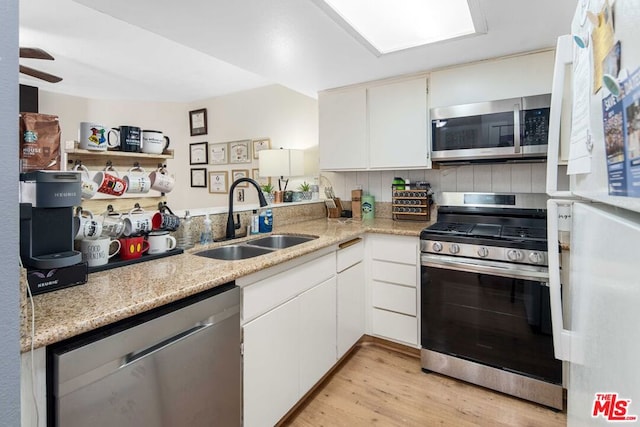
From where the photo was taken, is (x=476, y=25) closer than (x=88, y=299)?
No

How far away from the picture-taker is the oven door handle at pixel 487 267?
6.08ft

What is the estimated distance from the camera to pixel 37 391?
81 cm

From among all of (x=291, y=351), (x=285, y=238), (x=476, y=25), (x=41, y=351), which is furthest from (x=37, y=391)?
(x=476, y=25)

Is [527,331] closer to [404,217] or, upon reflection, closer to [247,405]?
[404,217]

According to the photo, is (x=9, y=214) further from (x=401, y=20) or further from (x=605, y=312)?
(x=401, y=20)

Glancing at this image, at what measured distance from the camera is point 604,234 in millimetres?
513

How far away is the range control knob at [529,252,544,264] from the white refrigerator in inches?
46.4

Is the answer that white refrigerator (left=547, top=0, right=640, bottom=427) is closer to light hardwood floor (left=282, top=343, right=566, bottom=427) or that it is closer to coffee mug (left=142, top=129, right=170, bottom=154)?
light hardwood floor (left=282, top=343, right=566, bottom=427)

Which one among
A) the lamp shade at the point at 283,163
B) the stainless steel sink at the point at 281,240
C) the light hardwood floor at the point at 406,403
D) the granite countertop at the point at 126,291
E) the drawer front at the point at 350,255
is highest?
the lamp shade at the point at 283,163

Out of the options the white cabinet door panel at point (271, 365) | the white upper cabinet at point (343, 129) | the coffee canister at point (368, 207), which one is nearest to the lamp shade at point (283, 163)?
the white upper cabinet at point (343, 129)

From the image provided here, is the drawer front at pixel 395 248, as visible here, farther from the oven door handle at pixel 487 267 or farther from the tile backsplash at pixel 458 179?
the tile backsplash at pixel 458 179

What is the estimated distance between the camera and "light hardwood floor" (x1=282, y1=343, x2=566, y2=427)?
177cm

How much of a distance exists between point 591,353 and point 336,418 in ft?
5.04

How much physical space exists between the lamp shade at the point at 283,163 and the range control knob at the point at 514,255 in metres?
2.03
